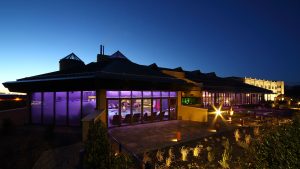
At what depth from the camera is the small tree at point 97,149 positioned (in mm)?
6578

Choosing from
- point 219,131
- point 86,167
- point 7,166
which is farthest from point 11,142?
point 219,131

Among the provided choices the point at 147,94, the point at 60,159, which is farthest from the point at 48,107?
the point at 60,159

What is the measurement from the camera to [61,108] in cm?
1938

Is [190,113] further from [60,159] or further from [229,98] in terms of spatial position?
[229,98]

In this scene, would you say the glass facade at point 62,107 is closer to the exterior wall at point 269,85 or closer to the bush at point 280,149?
the bush at point 280,149

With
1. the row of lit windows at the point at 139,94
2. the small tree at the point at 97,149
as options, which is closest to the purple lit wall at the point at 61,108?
the row of lit windows at the point at 139,94

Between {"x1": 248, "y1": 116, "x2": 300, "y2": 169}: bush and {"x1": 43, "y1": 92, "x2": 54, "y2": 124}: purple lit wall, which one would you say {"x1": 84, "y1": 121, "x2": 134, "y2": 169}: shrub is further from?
{"x1": 43, "y1": 92, "x2": 54, "y2": 124}: purple lit wall

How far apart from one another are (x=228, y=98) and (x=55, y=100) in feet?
93.3

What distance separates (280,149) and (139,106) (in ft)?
56.0

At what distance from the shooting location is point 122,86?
60.3 ft

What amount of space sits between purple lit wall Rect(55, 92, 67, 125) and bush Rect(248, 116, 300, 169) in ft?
54.8

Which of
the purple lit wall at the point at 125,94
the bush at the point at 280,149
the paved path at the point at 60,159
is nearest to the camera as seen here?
the bush at the point at 280,149

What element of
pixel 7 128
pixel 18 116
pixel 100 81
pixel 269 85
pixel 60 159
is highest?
pixel 269 85

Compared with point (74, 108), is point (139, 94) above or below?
above
